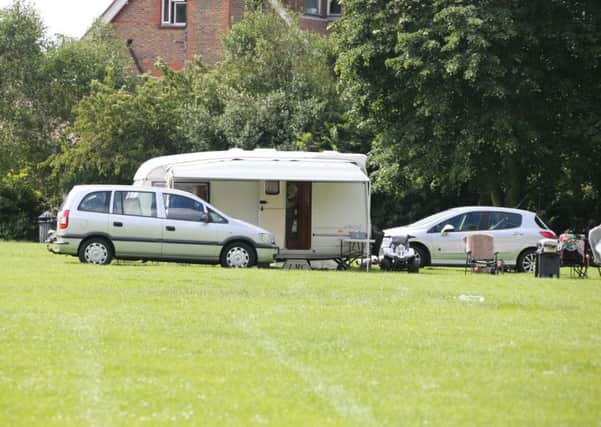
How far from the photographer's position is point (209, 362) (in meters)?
10.0

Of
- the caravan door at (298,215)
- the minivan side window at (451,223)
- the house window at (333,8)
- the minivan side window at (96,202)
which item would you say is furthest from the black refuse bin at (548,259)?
the house window at (333,8)

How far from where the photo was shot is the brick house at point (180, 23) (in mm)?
51656

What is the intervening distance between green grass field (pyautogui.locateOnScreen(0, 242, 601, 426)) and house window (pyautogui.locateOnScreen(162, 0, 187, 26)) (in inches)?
1545

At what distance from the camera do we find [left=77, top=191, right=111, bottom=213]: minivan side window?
23.9 metres

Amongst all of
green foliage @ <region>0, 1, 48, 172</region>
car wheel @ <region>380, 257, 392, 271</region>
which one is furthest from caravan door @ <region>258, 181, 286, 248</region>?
green foliage @ <region>0, 1, 48, 172</region>

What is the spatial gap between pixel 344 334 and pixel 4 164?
1478 inches

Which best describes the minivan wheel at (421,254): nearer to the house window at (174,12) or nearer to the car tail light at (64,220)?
the car tail light at (64,220)

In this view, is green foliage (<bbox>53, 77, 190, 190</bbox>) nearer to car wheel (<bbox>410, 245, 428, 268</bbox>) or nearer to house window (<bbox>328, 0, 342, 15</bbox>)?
house window (<bbox>328, 0, 342, 15</bbox>)

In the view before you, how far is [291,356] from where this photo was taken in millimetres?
10438

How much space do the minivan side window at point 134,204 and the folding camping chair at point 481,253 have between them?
7.12 meters

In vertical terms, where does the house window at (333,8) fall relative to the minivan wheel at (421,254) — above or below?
above

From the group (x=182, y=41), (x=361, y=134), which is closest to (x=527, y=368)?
(x=361, y=134)

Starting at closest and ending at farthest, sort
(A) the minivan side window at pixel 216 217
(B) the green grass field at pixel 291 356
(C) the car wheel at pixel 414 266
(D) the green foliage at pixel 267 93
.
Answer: (B) the green grass field at pixel 291 356, (A) the minivan side window at pixel 216 217, (C) the car wheel at pixel 414 266, (D) the green foliage at pixel 267 93

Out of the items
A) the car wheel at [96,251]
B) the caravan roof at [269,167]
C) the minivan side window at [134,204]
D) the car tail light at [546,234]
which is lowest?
the car wheel at [96,251]
